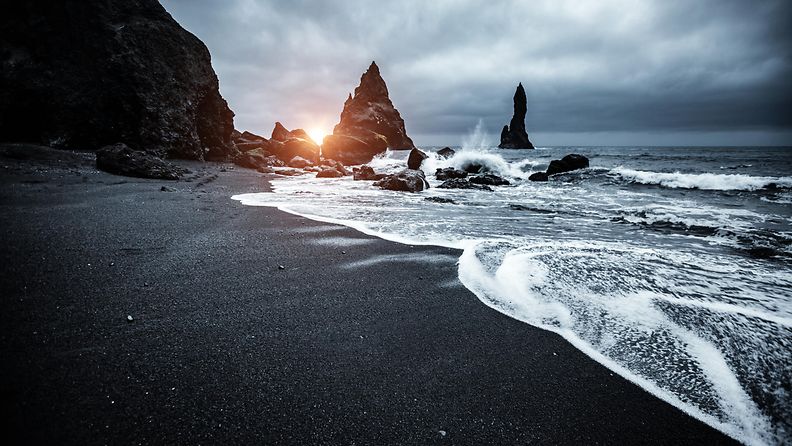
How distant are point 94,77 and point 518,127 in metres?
110

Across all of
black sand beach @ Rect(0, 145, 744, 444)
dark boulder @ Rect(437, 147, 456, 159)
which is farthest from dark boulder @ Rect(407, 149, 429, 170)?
black sand beach @ Rect(0, 145, 744, 444)

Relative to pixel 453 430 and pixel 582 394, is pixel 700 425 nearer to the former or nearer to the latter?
pixel 582 394

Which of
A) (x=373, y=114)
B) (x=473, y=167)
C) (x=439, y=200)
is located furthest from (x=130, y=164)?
(x=373, y=114)

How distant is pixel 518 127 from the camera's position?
345 ft

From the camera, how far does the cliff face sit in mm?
11445

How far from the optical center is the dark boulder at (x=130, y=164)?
27.4 ft

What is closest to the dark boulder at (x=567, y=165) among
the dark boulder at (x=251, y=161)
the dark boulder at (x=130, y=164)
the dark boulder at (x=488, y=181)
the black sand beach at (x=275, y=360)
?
the dark boulder at (x=488, y=181)

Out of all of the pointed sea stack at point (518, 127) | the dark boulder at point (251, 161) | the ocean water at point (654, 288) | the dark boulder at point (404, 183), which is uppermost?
the pointed sea stack at point (518, 127)

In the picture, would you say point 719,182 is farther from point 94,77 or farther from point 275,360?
point 94,77

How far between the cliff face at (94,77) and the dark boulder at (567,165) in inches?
787

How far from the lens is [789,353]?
1.79m

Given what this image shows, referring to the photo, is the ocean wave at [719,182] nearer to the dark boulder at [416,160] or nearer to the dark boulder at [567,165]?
the dark boulder at [567,165]

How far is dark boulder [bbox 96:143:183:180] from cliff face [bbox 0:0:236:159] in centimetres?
516

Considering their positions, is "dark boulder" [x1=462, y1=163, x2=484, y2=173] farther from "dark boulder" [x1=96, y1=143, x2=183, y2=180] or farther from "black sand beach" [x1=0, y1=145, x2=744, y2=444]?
"black sand beach" [x1=0, y1=145, x2=744, y2=444]
